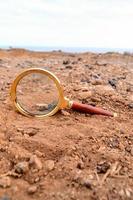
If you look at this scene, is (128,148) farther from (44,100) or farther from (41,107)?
(44,100)

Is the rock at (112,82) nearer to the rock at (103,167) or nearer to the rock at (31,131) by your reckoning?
the rock at (31,131)

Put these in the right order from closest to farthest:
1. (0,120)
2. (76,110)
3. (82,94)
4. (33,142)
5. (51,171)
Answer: (51,171) < (33,142) < (0,120) < (76,110) < (82,94)

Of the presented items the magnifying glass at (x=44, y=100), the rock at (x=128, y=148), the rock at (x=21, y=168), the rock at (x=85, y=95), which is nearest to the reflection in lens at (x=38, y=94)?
the magnifying glass at (x=44, y=100)

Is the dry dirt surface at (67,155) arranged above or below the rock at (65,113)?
below

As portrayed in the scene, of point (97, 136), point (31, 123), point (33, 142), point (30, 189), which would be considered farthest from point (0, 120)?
point (30, 189)

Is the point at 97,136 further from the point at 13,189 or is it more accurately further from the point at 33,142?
the point at 13,189

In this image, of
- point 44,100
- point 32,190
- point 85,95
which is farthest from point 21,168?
point 85,95

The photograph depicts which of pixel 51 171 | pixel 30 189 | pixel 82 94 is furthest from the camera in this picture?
pixel 82 94
